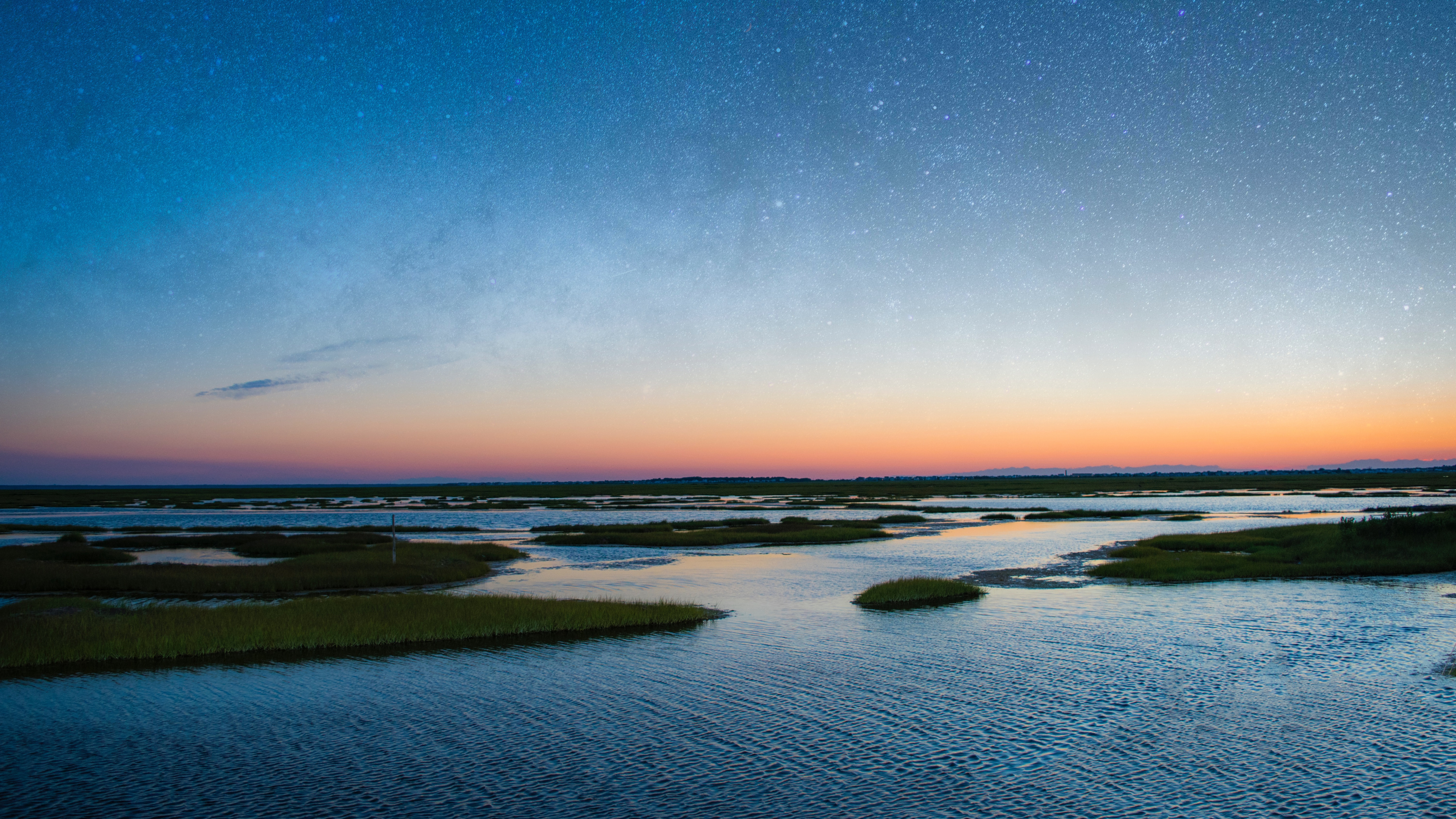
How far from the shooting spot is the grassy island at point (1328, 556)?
3606 centimetres

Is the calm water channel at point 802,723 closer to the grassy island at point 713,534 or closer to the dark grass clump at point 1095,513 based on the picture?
the grassy island at point 713,534

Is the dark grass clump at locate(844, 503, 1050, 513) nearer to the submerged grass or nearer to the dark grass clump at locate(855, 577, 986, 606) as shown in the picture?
the dark grass clump at locate(855, 577, 986, 606)

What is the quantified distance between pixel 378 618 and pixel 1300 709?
2461 cm

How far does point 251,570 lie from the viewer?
37.1 metres

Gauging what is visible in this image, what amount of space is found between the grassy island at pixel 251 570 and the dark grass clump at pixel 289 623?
17.0ft

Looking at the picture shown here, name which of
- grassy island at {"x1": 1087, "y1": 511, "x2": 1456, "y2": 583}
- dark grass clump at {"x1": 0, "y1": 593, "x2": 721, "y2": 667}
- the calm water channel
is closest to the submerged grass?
dark grass clump at {"x1": 0, "y1": 593, "x2": 721, "y2": 667}

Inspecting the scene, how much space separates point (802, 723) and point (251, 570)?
3213cm

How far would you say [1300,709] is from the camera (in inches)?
627

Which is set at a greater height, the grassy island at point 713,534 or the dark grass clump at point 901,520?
the grassy island at point 713,534

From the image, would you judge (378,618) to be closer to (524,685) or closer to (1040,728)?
(524,685)

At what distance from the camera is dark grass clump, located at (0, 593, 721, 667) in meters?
21.7

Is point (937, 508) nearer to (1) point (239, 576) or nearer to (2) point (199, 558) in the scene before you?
(2) point (199, 558)

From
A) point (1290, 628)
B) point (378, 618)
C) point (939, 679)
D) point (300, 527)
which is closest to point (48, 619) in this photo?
point (378, 618)

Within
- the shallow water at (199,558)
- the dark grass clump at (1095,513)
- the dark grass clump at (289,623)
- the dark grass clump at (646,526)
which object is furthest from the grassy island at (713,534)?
the dark grass clump at (289,623)
